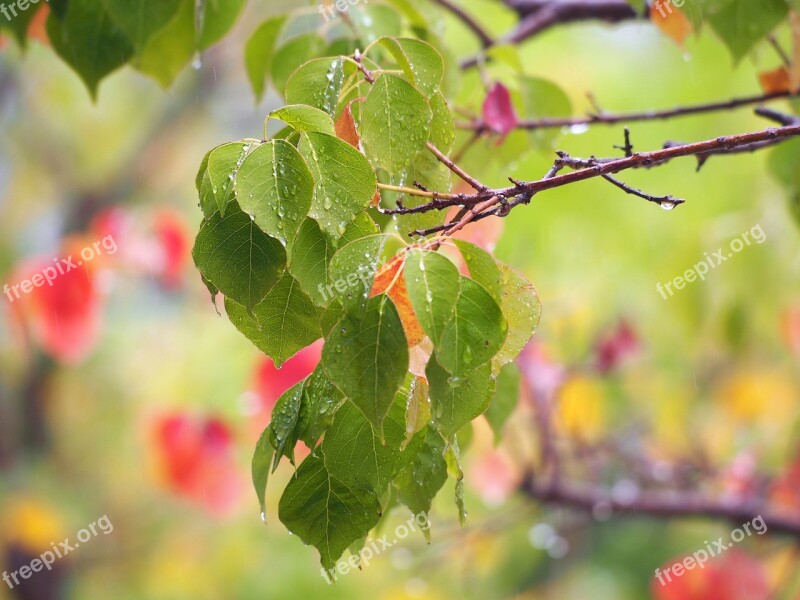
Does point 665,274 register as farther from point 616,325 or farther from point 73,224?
point 73,224

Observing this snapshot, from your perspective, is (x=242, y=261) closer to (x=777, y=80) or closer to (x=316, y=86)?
(x=316, y=86)

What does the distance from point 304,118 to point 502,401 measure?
36 centimetres

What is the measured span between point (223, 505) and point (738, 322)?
152cm

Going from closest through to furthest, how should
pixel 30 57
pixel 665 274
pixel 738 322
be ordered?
pixel 738 322
pixel 665 274
pixel 30 57

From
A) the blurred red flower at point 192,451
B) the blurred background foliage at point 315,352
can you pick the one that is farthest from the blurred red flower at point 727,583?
the blurred red flower at point 192,451

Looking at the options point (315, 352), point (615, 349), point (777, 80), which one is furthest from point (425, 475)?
point (615, 349)

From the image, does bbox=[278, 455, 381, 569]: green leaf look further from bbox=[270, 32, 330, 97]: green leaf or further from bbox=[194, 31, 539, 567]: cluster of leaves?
bbox=[270, 32, 330, 97]: green leaf

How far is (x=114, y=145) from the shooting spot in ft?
10.2

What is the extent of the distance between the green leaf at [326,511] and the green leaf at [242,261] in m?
0.11

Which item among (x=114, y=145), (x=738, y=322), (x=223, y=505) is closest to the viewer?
(x=738, y=322)

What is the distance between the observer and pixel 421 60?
21.5 inches

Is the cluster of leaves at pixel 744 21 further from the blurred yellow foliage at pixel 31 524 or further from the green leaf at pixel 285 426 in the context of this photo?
the blurred yellow foliage at pixel 31 524

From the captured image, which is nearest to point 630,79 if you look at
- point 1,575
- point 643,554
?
point 643,554

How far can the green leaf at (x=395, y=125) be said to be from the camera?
49cm
